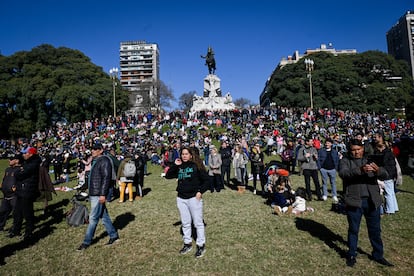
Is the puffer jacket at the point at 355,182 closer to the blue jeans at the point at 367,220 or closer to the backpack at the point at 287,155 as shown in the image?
the blue jeans at the point at 367,220

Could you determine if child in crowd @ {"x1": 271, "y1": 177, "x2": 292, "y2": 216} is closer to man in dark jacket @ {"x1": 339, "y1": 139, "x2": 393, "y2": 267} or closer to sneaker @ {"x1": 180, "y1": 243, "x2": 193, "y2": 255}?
man in dark jacket @ {"x1": 339, "y1": 139, "x2": 393, "y2": 267}

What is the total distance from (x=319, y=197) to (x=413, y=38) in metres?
81.5

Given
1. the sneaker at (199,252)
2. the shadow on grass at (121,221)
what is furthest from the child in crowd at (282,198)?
the shadow on grass at (121,221)

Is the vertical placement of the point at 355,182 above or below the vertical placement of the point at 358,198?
above

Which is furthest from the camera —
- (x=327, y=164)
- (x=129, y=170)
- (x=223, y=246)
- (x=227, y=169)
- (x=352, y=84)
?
(x=352, y=84)

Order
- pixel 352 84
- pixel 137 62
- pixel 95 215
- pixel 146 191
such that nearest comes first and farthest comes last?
pixel 95 215
pixel 146 191
pixel 352 84
pixel 137 62

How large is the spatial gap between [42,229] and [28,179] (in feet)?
5.01

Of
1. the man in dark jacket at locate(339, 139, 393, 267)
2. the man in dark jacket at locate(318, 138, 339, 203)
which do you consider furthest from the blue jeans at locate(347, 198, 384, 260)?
the man in dark jacket at locate(318, 138, 339, 203)

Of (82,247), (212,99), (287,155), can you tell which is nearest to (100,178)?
(82,247)

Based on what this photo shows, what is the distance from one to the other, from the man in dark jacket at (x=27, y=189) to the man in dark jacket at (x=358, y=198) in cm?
579

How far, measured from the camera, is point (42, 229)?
5992 millimetres

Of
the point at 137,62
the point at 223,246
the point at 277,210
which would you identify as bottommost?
the point at 223,246

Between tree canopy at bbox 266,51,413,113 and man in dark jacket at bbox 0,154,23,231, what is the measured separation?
3958cm

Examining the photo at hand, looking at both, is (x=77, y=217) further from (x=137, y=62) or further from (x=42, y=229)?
(x=137, y=62)
